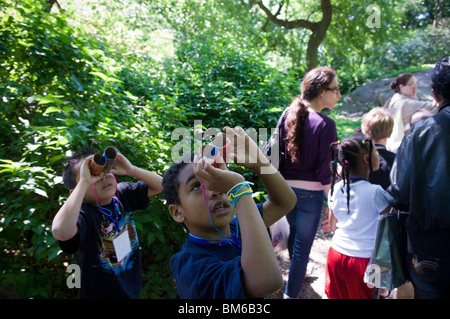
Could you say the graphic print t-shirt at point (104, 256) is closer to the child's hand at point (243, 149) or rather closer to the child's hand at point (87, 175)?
the child's hand at point (87, 175)

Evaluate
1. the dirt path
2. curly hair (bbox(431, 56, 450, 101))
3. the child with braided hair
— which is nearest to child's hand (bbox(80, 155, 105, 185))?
the child with braided hair

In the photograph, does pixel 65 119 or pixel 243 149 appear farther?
pixel 65 119

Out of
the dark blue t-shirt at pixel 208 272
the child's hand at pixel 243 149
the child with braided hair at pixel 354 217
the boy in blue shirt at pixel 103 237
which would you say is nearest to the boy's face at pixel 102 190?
the boy in blue shirt at pixel 103 237

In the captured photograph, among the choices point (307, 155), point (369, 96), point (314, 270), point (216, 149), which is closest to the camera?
point (216, 149)

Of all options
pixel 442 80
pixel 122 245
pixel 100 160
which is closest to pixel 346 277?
pixel 442 80

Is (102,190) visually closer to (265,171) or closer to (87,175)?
(87,175)

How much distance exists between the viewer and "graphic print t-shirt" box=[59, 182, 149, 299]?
1791 millimetres

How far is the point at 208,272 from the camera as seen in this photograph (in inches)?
45.3

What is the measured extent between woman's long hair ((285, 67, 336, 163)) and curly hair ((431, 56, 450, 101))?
3.23ft

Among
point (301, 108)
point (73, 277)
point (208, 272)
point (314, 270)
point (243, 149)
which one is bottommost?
point (314, 270)

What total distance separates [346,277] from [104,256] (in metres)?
1.79

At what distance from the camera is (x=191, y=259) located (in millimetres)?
1252

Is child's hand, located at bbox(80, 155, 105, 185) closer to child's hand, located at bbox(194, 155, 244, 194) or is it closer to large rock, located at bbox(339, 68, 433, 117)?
child's hand, located at bbox(194, 155, 244, 194)
